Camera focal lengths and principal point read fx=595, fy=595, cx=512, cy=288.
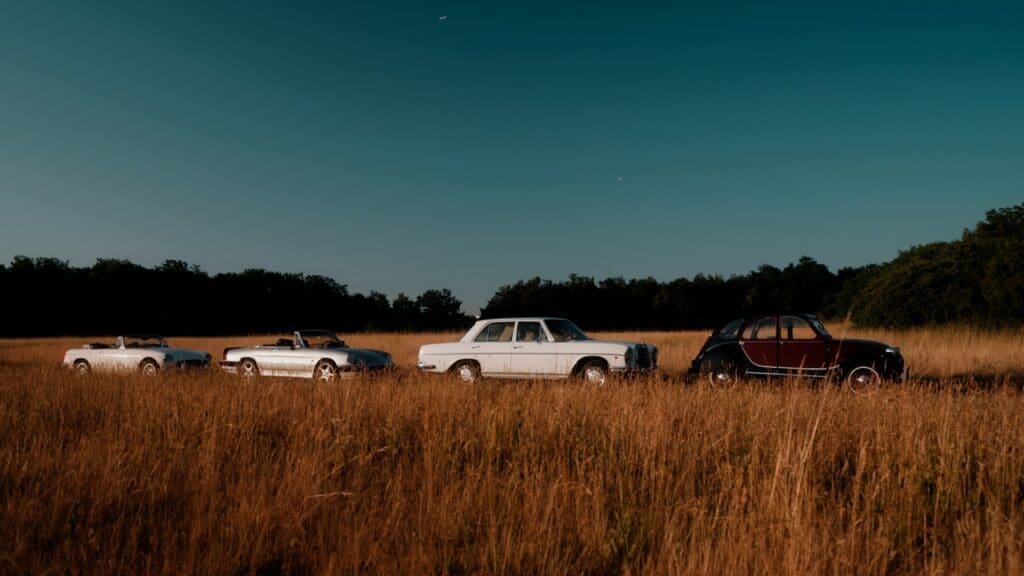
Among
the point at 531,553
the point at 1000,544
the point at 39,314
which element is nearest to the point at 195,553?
the point at 531,553

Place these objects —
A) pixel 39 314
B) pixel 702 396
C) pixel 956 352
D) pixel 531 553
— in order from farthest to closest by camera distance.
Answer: pixel 39 314, pixel 956 352, pixel 702 396, pixel 531 553

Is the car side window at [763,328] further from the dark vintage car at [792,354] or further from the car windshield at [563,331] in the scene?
the car windshield at [563,331]

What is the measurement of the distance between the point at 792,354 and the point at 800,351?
15 cm

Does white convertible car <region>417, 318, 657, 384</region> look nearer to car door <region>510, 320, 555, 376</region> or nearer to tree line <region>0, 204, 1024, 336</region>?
car door <region>510, 320, 555, 376</region>

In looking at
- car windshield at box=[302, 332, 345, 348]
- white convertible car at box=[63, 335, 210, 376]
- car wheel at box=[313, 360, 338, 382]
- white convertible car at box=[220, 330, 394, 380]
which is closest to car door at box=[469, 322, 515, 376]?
white convertible car at box=[220, 330, 394, 380]

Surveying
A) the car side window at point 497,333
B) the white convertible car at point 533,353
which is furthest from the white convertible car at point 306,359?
the car side window at point 497,333

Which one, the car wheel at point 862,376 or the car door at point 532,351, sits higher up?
the car door at point 532,351

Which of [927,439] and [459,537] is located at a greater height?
[927,439]

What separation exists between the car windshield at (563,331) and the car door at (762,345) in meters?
3.35

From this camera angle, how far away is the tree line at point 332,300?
63.1 meters

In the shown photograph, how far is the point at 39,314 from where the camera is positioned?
207 feet

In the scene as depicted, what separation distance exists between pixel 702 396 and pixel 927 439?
2534 mm

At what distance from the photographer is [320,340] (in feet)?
49.8

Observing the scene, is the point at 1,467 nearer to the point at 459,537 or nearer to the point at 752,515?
the point at 459,537
